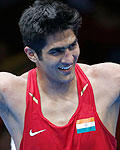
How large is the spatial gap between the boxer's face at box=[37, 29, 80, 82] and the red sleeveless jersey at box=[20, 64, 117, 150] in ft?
0.63

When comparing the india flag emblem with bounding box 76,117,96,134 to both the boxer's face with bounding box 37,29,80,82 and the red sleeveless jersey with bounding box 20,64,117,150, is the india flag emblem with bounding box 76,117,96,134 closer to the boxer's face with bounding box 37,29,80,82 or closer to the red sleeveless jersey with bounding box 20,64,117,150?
the red sleeveless jersey with bounding box 20,64,117,150

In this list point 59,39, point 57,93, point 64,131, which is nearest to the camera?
point 59,39

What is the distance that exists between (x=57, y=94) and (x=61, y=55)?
29 centimetres

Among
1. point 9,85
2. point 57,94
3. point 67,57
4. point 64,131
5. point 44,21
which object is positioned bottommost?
point 64,131

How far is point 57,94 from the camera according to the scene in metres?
1.96

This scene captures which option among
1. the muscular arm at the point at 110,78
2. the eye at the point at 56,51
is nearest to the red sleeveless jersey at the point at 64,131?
the muscular arm at the point at 110,78

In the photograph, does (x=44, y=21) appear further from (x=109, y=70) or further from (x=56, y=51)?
(x=109, y=70)

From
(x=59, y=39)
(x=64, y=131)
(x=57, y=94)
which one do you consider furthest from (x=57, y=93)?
(x=59, y=39)

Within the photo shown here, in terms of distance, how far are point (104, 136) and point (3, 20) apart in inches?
94.6

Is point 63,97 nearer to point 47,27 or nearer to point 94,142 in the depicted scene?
point 94,142

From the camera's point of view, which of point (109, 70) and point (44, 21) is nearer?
point (44, 21)

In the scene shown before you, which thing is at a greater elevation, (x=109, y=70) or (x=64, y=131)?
(x=109, y=70)

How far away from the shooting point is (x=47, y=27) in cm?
174

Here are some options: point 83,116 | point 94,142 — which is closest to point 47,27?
point 83,116
